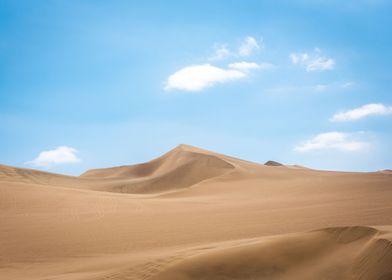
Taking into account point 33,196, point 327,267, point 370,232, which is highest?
point 33,196

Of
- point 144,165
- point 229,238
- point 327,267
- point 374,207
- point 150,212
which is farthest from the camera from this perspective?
point 144,165

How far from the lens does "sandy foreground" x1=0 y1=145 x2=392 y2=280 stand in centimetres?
687

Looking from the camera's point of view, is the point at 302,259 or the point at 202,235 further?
the point at 202,235

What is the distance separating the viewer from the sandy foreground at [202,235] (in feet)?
22.5

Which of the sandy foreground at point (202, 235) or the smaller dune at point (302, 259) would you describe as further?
the sandy foreground at point (202, 235)

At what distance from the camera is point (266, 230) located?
444 inches

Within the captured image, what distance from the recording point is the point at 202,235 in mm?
11172

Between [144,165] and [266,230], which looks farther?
[144,165]

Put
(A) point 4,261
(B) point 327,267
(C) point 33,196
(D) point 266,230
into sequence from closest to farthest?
(B) point 327,267, (A) point 4,261, (D) point 266,230, (C) point 33,196

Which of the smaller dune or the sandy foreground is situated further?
the sandy foreground

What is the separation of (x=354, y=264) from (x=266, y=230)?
189 inches

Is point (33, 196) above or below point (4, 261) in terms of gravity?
above

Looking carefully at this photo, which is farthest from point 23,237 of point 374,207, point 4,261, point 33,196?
point 374,207

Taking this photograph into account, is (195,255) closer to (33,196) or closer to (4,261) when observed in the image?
(4,261)
